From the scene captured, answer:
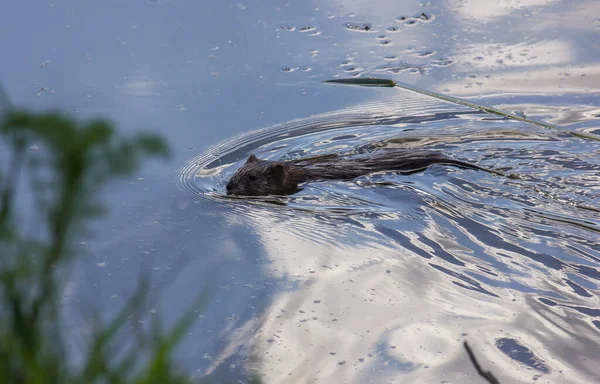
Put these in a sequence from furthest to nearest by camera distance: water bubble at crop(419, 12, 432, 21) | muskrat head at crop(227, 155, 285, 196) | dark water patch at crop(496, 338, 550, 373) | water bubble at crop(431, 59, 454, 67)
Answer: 1. water bubble at crop(419, 12, 432, 21)
2. water bubble at crop(431, 59, 454, 67)
3. muskrat head at crop(227, 155, 285, 196)
4. dark water patch at crop(496, 338, 550, 373)

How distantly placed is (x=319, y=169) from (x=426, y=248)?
144cm

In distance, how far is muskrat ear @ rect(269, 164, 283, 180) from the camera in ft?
16.4

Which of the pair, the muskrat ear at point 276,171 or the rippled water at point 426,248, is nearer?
the rippled water at point 426,248

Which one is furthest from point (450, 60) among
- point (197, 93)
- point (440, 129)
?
point (197, 93)

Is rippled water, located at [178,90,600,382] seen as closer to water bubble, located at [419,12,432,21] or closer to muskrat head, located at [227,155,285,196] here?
muskrat head, located at [227,155,285,196]

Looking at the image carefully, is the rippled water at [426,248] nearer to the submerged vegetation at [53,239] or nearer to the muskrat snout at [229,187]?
the muskrat snout at [229,187]

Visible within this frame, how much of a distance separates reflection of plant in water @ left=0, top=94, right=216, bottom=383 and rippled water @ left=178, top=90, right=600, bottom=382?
4.86ft

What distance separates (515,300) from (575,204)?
1.34 meters

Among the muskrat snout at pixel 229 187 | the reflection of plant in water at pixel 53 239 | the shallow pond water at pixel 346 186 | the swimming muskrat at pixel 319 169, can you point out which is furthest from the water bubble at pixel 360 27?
the reflection of plant in water at pixel 53 239

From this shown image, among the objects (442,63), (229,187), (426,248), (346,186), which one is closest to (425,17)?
(442,63)

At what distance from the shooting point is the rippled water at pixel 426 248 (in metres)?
2.94

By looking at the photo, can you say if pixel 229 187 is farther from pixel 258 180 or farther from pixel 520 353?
pixel 520 353

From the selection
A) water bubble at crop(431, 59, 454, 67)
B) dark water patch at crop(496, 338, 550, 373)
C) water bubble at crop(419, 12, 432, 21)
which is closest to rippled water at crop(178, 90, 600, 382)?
dark water patch at crop(496, 338, 550, 373)

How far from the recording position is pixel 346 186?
5.01 m
